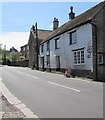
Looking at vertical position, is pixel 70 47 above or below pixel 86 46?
above

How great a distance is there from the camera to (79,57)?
23078 mm

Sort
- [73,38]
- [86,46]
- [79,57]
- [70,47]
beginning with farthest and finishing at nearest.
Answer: [70,47]
[73,38]
[79,57]
[86,46]

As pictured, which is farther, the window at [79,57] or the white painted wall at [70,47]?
the window at [79,57]

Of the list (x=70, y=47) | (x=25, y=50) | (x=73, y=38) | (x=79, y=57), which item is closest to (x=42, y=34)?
(x=70, y=47)

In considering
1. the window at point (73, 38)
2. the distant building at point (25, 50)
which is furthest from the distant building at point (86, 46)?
the distant building at point (25, 50)

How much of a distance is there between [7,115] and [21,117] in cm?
50

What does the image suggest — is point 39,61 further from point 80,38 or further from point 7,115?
point 7,115

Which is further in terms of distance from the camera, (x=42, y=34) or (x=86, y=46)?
(x=42, y=34)

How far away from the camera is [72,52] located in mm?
24891

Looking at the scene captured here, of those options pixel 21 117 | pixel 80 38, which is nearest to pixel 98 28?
pixel 80 38

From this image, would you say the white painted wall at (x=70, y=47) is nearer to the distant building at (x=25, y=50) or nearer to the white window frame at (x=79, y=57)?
the white window frame at (x=79, y=57)

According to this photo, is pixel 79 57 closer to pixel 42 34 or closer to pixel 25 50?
pixel 42 34

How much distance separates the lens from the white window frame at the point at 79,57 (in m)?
22.2

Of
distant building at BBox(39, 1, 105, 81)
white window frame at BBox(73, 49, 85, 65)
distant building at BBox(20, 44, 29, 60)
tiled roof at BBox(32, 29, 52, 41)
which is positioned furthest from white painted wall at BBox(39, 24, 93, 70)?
distant building at BBox(20, 44, 29, 60)
